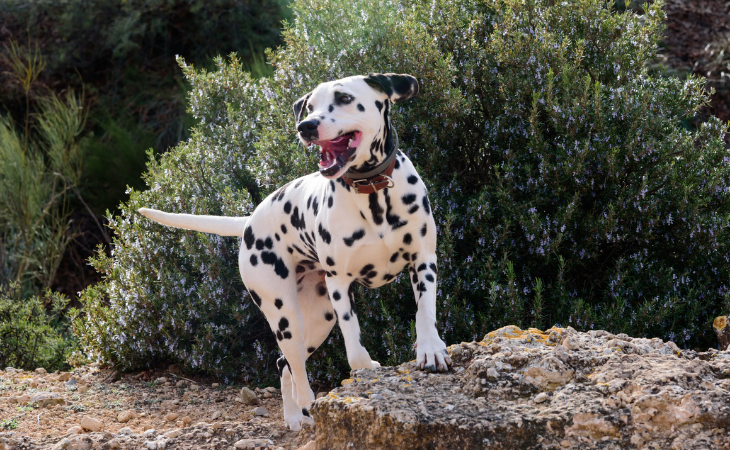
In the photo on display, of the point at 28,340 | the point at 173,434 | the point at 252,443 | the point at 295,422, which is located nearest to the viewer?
the point at 252,443

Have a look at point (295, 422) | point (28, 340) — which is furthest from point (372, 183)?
point (28, 340)

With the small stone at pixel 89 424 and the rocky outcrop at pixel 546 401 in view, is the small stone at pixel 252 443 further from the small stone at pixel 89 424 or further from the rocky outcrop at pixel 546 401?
the small stone at pixel 89 424

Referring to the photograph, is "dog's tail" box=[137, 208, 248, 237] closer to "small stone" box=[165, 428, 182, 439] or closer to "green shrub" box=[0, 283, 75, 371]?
"small stone" box=[165, 428, 182, 439]

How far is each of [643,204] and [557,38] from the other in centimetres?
168

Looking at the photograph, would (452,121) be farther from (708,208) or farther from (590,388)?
(590,388)

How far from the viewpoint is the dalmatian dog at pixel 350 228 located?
303 centimetres

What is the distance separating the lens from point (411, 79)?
337cm

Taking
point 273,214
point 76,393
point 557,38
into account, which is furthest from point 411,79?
point 76,393

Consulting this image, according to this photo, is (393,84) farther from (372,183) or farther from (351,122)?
(372,183)

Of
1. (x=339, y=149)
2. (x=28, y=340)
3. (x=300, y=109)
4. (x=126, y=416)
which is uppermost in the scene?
(x=300, y=109)

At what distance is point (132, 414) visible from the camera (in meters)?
4.52

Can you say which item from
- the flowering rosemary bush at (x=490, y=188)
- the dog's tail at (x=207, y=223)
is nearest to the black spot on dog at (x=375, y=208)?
the dog's tail at (x=207, y=223)

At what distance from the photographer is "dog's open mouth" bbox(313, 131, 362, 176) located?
2.97 meters

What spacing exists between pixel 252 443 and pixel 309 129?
1578 mm
